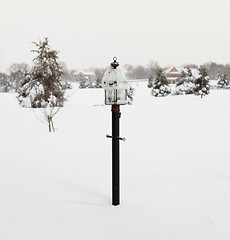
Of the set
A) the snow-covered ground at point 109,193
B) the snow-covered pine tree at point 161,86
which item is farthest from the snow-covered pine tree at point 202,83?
the snow-covered ground at point 109,193

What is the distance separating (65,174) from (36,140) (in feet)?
15.6

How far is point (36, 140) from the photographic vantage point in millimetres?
9125

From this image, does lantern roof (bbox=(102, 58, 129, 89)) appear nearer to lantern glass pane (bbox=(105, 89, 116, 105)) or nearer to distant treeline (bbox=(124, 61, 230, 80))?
lantern glass pane (bbox=(105, 89, 116, 105))

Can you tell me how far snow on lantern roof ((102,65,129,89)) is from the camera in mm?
3053

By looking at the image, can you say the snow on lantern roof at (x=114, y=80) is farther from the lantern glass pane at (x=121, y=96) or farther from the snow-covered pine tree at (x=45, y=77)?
the snow-covered pine tree at (x=45, y=77)

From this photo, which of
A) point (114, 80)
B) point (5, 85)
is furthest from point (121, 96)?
point (5, 85)

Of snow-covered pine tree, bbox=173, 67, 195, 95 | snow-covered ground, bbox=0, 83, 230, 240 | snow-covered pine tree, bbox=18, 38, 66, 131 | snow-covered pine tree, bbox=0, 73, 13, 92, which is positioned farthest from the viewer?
snow-covered pine tree, bbox=0, 73, 13, 92

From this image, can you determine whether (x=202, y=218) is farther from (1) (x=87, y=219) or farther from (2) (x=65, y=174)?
(2) (x=65, y=174)

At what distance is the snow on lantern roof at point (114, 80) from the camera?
3.05 m

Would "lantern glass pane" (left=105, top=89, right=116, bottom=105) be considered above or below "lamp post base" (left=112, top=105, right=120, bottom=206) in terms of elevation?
above

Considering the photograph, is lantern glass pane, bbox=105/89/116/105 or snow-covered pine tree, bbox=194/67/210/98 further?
snow-covered pine tree, bbox=194/67/210/98

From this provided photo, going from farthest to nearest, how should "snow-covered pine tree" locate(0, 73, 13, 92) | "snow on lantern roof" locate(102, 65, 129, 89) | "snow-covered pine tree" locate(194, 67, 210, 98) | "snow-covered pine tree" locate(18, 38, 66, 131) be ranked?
1. "snow-covered pine tree" locate(0, 73, 13, 92)
2. "snow-covered pine tree" locate(194, 67, 210, 98)
3. "snow-covered pine tree" locate(18, 38, 66, 131)
4. "snow on lantern roof" locate(102, 65, 129, 89)

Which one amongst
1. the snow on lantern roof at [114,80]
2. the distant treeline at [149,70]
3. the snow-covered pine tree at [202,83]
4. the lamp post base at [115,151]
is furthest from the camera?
the distant treeline at [149,70]

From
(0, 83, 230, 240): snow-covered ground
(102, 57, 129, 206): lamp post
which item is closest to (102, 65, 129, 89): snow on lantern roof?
(102, 57, 129, 206): lamp post
